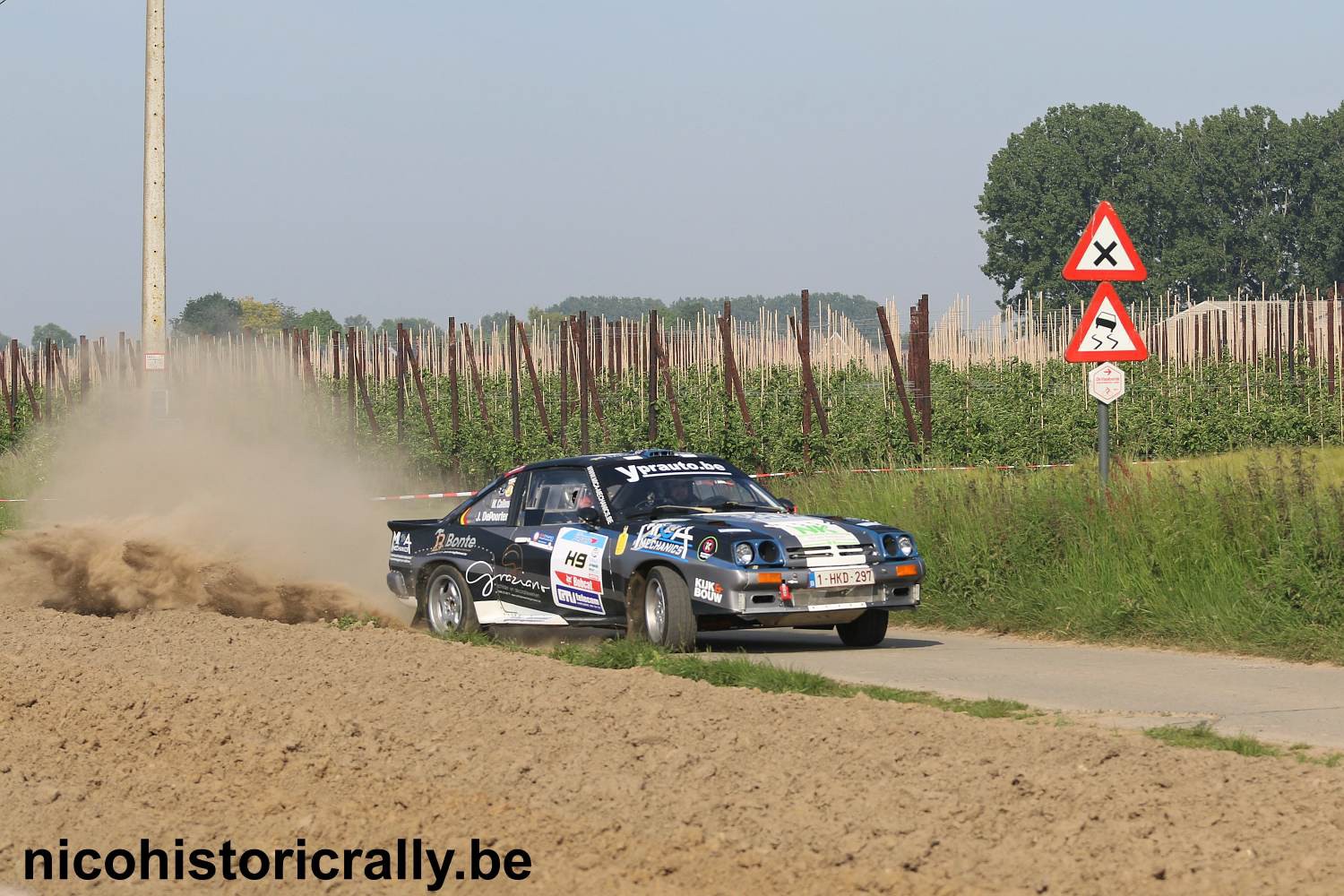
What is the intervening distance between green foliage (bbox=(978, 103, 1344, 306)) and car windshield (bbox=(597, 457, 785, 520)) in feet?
274

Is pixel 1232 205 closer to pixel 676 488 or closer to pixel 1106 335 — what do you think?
pixel 1106 335

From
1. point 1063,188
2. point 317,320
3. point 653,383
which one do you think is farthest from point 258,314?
point 653,383

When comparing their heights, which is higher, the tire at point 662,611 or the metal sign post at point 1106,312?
the metal sign post at point 1106,312

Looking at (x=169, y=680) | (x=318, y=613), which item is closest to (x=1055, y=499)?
(x=318, y=613)

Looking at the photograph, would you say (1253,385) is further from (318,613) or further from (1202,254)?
(1202,254)

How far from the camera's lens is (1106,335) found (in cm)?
1594

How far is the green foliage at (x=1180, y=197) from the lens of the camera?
98625 millimetres

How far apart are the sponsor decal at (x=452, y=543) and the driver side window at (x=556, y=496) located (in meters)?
0.54

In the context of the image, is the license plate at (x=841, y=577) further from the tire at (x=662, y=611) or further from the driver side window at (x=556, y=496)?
the driver side window at (x=556, y=496)

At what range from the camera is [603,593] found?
14.1 m

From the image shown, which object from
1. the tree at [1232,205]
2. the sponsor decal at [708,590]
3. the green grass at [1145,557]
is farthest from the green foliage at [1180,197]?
the sponsor decal at [708,590]

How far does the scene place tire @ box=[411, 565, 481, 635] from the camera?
15.1 metres

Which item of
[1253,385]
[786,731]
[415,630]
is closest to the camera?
[786,731]

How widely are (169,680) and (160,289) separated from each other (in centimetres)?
1424
